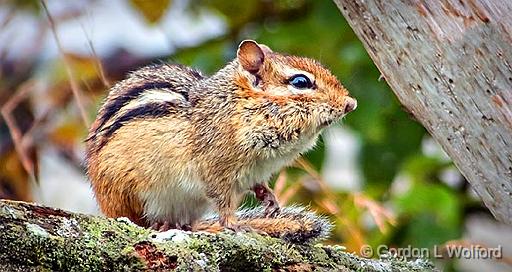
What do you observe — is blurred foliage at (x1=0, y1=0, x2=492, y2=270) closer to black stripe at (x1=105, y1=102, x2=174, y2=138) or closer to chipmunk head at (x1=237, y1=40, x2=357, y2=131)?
chipmunk head at (x1=237, y1=40, x2=357, y2=131)

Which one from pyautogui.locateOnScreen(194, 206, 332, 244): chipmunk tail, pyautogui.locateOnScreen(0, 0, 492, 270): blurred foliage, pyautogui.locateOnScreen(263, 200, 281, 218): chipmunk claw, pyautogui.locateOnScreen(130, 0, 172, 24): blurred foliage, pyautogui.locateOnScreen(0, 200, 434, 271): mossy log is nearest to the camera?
pyautogui.locateOnScreen(0, 200, 434, 271): mossy log

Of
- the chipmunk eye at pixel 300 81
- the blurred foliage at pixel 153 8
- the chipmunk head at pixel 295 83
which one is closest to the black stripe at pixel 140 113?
the chipmunk head at pixel 295 83

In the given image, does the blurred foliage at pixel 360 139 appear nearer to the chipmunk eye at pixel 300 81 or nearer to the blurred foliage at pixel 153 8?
the blurred foliage at pixel 153 8

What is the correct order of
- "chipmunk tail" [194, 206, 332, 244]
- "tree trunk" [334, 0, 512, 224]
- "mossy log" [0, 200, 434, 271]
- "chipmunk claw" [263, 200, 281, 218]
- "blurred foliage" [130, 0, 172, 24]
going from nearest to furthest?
1. "mossy log" [0, 200, 434, 271]
2. "tree trunk" [334, 0, 512, 224]
3. "chipmunk tail" [194, 206, 332, 244]
4. "chipmunk claw" [263, 200, 281, 218]
5. "blurred foliage" [130, 0, 172, 24]

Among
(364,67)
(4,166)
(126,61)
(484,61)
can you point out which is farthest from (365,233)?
(484,61)

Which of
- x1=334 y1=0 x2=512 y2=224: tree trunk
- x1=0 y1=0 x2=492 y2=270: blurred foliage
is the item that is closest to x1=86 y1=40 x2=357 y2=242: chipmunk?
x1=334 y1=0 x2=512 y2=224: tree trunk

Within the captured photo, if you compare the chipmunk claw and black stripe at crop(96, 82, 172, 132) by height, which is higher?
black stripe at crop(96, 82, 172, 132)
